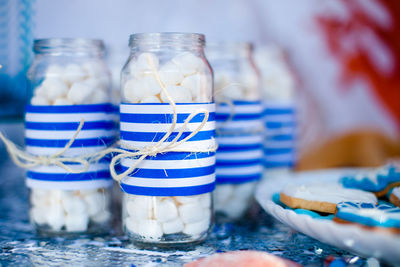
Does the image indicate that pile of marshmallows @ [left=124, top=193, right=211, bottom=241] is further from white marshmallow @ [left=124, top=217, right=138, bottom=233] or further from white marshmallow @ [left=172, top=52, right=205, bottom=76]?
white marshmallow @ [left=172, top=52, right=205, bottom=76]

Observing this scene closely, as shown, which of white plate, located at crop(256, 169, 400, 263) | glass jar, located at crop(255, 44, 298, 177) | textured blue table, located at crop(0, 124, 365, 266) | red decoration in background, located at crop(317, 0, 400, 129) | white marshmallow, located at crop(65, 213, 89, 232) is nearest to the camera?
white plate, located at crop(256, 169, 400, 263)

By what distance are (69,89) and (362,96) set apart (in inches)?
47.8

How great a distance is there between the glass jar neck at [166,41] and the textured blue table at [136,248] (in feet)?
1.01

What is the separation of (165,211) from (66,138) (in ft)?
0.66

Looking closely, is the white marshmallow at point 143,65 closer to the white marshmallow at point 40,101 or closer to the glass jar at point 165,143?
the glass jar at point 165,143

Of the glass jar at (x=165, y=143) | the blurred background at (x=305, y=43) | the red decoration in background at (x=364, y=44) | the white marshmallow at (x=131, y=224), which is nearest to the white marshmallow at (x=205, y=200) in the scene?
the glass jar at (x=165, y=143)

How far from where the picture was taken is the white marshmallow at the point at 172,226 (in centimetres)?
61

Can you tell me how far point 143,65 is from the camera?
0.63 metres

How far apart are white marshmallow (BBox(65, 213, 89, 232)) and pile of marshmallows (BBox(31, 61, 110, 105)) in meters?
0.18

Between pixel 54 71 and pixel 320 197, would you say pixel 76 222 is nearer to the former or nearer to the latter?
pixel 54 71

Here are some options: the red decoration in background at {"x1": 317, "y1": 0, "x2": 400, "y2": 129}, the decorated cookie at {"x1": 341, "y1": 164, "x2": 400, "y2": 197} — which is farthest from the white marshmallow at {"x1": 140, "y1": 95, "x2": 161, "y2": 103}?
the red decoration in background at {"x1": 317, "y1": 0, "x2": 400, "y2": 129}

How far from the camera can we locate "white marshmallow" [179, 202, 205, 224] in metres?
0.62

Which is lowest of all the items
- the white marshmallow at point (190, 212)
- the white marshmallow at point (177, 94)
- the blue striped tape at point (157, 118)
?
the white marshmallow at point (190, 212)

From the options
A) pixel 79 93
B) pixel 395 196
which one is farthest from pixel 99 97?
pixel 395 196
